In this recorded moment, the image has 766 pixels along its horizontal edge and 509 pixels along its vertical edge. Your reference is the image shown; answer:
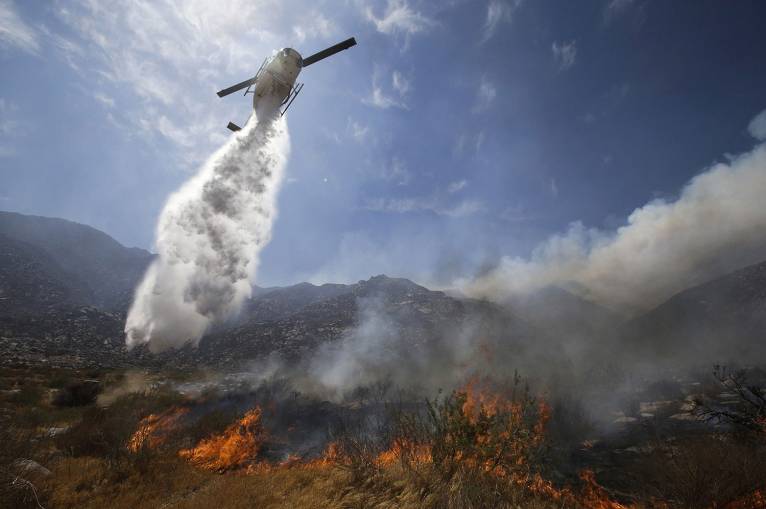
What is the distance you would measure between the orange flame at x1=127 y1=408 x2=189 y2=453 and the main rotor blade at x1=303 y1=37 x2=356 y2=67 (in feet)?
72.1

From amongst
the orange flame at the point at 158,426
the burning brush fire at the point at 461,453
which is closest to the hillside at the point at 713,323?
the burning brush fire at the point at 461,453

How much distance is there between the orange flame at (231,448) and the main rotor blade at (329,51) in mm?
22726

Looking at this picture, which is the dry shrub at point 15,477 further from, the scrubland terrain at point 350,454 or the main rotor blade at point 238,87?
the main rotor blade at point 238,87

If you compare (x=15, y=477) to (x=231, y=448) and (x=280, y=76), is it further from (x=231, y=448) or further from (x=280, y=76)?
(x=280, y=76)

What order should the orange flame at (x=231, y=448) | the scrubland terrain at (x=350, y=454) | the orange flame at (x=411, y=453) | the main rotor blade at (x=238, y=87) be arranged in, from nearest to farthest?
the scrubland terrain at (x=350, y=454) < the orange flame at (x=411, y=453) < the orange flame at (x=231, y=448) < the main rotor blade at (x=238, y=87)

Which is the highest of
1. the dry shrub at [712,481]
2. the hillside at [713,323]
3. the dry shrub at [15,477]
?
the hillside at [713,323]

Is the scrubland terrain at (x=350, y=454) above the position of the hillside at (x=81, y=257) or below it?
below

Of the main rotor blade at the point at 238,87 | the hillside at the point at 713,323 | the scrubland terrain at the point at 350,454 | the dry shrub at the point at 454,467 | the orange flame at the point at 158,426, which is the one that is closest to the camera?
the dry shrub at the point at 454,467

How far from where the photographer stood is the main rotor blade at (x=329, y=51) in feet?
65.0

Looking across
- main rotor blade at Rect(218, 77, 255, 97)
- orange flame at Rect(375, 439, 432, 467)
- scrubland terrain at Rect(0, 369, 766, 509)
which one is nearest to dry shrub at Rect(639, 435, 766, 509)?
scrubland terrain at Rect(0, 369, 766, 509)

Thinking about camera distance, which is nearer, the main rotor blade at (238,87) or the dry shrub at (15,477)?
the dry shrub at (15,477)

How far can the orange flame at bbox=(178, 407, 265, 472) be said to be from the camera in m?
12.5

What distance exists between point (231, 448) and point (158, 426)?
14.8 feet

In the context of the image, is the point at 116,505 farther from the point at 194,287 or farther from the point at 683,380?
the point at 683,380
